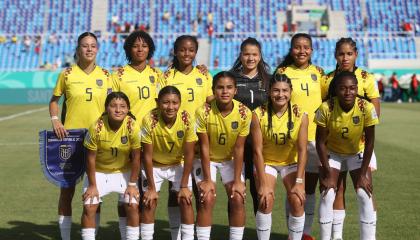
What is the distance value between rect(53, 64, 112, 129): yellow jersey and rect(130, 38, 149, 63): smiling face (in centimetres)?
37

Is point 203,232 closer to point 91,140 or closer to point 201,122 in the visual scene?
point 201,122

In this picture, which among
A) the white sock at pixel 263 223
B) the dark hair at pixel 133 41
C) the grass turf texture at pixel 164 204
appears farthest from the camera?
the grass turf texture at pixel 164 204

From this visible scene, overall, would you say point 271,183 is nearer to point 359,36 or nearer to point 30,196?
point 30,196

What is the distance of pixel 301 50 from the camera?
25.2 feet

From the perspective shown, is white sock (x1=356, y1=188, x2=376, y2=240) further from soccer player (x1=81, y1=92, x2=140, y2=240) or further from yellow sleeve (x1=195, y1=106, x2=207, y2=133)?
soccer player (x1=81, y1=92, x2=140, y2=240)

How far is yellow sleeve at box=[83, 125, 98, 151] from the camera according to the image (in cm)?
705

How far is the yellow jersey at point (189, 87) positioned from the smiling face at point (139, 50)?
321 mm

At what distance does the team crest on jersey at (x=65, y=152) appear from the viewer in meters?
7.53

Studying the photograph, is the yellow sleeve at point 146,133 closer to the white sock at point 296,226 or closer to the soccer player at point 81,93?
the soccer player at point 81,93

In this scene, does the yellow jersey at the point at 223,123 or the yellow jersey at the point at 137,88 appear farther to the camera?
the yellow jersey at the point at 137,88

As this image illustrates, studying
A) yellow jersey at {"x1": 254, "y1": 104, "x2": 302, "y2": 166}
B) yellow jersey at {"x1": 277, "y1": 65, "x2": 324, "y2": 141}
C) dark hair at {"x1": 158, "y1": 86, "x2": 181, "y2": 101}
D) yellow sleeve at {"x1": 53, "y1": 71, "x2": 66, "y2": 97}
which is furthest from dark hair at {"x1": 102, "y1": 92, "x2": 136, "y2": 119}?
yellow jersey at {"x1": 277, "y1": 65, "x2": 324, "y2": 141}

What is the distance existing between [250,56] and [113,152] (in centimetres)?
173

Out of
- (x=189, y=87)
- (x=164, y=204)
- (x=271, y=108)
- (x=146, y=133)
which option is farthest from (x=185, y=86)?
(x=164, y=204)

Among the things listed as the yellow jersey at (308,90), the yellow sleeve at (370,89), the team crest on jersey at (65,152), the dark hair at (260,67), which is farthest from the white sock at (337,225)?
the team crest on jersey at (65,152)
